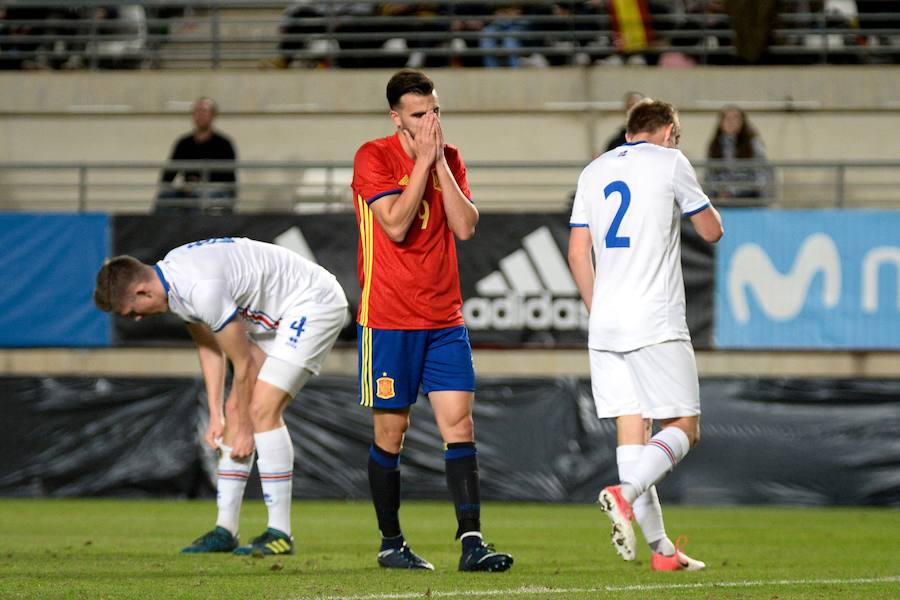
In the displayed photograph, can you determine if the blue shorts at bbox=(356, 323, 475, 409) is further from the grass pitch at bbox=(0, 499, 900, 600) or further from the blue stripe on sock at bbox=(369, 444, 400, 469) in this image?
the grass pitch at bbox=(0, 499, 900, 600)

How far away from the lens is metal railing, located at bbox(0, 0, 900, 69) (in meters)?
18.5

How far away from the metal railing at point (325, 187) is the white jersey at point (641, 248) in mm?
8760

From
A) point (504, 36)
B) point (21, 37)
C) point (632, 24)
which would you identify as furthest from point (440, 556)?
point (21, 37)

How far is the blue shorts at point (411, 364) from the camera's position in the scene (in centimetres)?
705

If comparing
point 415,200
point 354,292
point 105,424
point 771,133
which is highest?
point 415,200

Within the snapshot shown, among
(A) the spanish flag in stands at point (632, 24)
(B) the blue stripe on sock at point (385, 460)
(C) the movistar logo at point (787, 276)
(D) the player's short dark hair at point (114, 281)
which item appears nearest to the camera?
(B) the blue stripe on sock at point (385, 460)

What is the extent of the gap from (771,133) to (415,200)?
12.0 meters

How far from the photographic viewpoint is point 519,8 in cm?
1962

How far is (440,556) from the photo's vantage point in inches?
324

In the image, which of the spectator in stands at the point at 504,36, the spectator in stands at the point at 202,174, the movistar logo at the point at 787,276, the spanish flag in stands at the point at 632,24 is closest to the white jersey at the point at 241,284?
the movistar logo at the point at 787,276

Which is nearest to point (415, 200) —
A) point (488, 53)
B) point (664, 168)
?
point (664, 168)

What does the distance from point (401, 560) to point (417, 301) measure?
4.15ft

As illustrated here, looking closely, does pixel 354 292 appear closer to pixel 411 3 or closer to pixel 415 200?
pixel 411 3

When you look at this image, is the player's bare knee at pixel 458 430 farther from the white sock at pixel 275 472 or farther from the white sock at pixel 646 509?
the white sock at pixel 275 472
